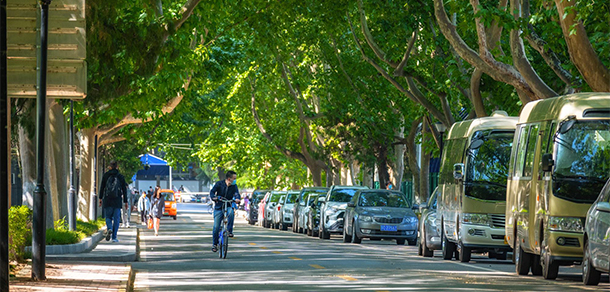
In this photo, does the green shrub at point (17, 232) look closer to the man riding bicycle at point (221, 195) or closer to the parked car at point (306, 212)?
the man riding bicycle at point (221, 195)

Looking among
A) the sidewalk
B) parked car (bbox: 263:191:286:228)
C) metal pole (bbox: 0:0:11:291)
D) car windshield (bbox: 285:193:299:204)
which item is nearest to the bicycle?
the sidewalk

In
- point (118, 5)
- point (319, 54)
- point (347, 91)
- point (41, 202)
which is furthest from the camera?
point (319, 54)

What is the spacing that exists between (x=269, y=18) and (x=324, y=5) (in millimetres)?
1917

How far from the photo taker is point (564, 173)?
54.8 feet

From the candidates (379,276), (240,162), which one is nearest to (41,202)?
(379,276)

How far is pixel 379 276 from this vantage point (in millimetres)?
17016

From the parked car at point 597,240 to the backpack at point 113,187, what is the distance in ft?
49.1

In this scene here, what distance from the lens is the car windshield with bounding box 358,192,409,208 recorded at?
32.5 metres

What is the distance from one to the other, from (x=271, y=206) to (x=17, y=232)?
35.6 m

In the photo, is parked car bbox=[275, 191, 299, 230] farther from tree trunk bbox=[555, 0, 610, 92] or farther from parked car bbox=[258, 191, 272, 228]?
tree trunk bbox=[555, 0, 610, 92]

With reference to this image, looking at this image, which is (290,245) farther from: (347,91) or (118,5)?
(347,91)

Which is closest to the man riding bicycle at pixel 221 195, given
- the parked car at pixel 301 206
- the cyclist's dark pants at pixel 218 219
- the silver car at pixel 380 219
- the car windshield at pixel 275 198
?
the cyclist's dark pants at pixel 218 219

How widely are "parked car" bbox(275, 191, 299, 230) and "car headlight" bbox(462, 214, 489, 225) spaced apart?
26.7m

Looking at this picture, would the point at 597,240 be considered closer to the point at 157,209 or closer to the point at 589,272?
the point at 589,272
